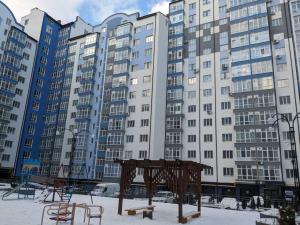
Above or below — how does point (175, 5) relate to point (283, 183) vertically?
above

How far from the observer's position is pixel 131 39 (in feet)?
219

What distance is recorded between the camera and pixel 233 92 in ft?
178

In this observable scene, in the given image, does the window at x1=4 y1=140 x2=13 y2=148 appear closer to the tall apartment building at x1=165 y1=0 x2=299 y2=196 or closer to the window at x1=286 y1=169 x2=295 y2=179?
the tall apartment building at x1=165 y1=0 x2=299 y2=196

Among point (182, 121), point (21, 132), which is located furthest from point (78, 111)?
point (182, 121)

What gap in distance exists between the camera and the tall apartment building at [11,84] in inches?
2594

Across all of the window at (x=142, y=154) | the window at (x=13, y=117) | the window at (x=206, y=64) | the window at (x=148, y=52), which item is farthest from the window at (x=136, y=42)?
the window at (x=13, y=117)

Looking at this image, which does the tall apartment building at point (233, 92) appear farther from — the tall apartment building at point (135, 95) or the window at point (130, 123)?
the window at point (130, 123)

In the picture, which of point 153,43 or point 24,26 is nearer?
point 153,43

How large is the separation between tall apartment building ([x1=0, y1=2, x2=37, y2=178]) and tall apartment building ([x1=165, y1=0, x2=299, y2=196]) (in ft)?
123

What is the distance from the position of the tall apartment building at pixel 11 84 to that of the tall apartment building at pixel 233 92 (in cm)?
3755

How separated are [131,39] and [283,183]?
44247 millimetres

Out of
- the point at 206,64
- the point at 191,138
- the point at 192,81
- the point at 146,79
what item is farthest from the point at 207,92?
the point at 146,79

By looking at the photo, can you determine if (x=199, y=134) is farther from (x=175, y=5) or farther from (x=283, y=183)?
(x=175, y=5)

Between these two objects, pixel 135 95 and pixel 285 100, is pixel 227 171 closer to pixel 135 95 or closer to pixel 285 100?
pixel 285 100
